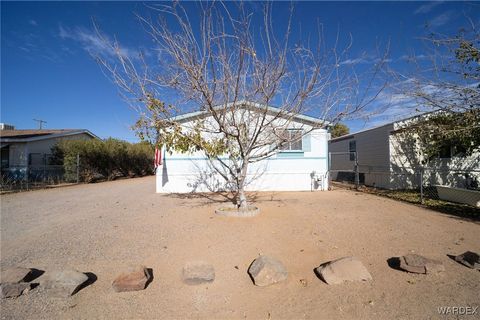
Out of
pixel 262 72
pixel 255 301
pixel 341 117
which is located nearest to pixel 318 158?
pixel 341 117

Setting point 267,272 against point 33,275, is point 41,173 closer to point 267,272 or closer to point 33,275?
point 33,275

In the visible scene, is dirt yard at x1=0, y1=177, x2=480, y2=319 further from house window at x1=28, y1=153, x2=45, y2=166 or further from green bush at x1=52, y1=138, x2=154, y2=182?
house window at x1=28, y1=153, x2=45, y2=166

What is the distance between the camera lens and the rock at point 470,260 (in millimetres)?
3677

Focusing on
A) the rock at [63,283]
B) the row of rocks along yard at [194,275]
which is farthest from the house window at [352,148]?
the rock at [63,283]

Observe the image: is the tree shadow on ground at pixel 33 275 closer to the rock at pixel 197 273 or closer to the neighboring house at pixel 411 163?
the rock at pixel 197 273

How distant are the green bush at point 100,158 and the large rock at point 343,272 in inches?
580

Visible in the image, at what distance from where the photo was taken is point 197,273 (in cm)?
364

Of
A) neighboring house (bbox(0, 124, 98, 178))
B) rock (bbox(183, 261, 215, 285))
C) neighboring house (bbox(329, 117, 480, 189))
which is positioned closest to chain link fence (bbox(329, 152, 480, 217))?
neighboring house (bbox(329, 117, 480, 189))

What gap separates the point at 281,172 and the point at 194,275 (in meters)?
9.44

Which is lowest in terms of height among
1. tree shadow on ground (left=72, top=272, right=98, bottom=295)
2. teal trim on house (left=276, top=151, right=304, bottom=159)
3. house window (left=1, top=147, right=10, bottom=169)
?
tree shadow on ground (left=72, top=272, right=98, bottom=295)

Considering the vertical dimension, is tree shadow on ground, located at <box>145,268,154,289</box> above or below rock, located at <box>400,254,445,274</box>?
below

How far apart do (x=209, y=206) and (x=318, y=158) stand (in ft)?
20.7

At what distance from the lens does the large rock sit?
3439 mm

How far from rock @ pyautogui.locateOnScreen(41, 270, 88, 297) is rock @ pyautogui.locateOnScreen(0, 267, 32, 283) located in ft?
1.09
